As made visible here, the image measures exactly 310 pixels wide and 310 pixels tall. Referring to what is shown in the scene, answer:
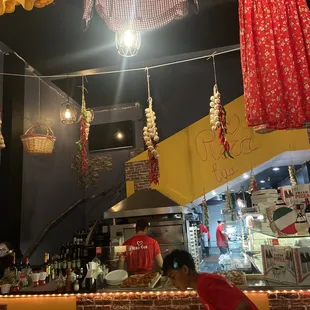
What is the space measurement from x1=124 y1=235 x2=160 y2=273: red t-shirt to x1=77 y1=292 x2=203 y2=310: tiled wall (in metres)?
0.51

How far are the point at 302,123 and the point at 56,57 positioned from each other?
4.27m

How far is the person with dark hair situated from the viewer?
6.42 feet

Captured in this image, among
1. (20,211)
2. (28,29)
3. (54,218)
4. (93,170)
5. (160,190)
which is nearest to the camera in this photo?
(28,29)

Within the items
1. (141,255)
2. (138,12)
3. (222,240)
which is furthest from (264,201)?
(222,240)

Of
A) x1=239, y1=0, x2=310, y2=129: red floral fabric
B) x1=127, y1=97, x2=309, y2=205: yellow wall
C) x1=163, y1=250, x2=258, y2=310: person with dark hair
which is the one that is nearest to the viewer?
x1=163, y1=250, x2=258, y2=310: person with dark hair

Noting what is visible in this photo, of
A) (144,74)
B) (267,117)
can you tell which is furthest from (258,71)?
(144,74)

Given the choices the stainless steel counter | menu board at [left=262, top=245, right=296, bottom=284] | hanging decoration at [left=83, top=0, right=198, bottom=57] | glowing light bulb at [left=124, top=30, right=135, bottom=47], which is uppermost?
glowing light bulb at [left=124, top=30, right=135, bottom=47]

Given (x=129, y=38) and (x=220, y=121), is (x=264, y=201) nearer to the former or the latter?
(x=220, y=121)

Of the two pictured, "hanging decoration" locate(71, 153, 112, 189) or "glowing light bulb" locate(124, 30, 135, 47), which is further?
"hanging decoration" locate(71, 153, 112, 189)

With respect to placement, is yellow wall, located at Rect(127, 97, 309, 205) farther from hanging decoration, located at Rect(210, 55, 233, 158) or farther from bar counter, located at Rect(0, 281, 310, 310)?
bar counter, located at Rect(0, 281, 310, 310)

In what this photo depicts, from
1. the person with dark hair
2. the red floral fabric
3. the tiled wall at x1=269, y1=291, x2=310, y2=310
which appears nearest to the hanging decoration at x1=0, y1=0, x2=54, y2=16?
the red floral fabric

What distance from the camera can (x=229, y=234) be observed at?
6.91m

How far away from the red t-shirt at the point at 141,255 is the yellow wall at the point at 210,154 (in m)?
2.52

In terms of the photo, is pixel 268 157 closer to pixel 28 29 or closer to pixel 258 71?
pixel 258 71
